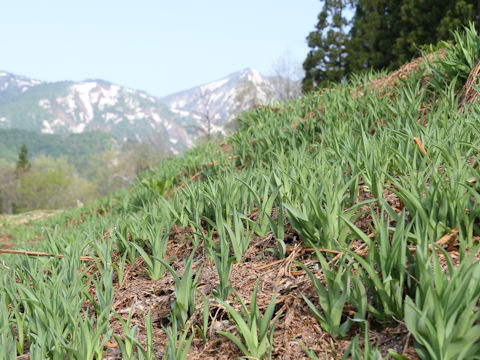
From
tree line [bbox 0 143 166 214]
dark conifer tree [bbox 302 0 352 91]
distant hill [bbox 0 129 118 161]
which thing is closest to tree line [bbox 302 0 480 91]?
dark conifer tree [bbox 302 0 352 91]

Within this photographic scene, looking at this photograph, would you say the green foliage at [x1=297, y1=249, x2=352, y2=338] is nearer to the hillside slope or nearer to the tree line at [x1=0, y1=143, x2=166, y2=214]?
the hillside slope

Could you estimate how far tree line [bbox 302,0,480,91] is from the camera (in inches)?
502

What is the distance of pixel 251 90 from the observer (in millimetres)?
44812

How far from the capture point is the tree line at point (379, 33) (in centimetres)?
1275

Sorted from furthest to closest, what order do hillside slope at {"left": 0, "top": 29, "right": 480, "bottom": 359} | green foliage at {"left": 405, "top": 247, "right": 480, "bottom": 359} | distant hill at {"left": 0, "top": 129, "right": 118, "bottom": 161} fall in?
1. distant hill at {"left": 0, "top": 129, "right": 118, "bottom": 161}
2. hillside slope at {"left": 0, "top": 29, "right": 480, "bottom": 359}
3. green foliage at {"left": 405, "top": 247, "right": 480, "bottom": 359}

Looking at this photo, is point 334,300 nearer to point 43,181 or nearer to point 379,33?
point 379,33

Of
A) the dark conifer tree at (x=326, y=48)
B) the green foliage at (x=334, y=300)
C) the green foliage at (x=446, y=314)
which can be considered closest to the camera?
the green foliage at (x=446, y=314)

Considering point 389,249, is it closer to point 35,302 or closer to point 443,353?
point 443,353

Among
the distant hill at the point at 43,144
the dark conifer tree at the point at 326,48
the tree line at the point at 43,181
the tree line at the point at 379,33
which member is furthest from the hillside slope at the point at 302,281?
the distant hill at the point at 43,144

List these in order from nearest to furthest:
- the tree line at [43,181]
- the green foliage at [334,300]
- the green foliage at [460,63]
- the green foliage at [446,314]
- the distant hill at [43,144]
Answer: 1. the green foliage at [446,314]
2. the green foliage at [334,300]
3. the green foliage at [460,63]
4. the tree line at [43,181]
5. the distant hill at [43,144]

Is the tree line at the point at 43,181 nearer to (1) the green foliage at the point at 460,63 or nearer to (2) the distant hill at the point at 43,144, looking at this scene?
(1) the green foliage at the point at 460,63

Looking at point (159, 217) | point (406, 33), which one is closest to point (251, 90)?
point (406, 33)

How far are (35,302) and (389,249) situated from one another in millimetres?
1380

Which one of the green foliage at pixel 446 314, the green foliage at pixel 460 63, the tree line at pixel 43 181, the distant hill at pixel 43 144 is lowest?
the tree line at pixel 43 181
